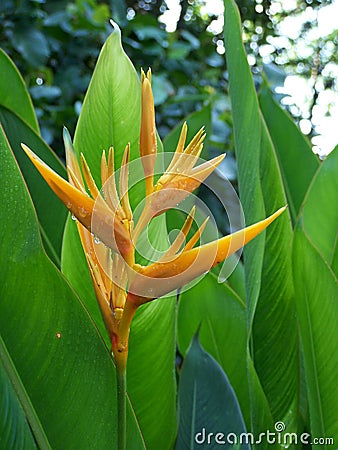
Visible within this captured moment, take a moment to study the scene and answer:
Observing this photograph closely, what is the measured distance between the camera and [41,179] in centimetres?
54

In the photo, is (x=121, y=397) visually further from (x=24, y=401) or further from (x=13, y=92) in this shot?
(x=13, y=92)

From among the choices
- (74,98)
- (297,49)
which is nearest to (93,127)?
(74,98)

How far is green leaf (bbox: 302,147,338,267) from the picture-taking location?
0.53 m

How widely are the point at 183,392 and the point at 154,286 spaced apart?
0.64 feet

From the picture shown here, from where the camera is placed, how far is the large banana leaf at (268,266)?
44 centimetres

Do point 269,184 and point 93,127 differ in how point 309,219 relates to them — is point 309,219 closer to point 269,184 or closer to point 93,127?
point 269,184

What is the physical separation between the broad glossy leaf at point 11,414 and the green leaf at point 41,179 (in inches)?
8.9

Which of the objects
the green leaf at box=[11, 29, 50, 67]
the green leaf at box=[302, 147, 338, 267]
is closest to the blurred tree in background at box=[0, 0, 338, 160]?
the green leaf at box=[11, 29, 50, 67]

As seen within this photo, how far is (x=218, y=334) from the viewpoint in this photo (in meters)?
0.53

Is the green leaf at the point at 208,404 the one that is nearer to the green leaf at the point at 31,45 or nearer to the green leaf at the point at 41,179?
the green leaf at the point at 41,179

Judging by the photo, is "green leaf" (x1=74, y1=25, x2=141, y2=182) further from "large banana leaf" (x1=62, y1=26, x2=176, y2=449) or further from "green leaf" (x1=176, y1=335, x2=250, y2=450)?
"green leaf" (x1=176, y1=335, x2=250, y2=450)

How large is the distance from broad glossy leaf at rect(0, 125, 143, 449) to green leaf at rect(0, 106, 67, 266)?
189mm

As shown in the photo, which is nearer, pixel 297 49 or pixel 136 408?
pixel 136 408

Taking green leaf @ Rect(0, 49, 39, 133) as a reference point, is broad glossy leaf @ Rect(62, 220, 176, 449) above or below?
below
